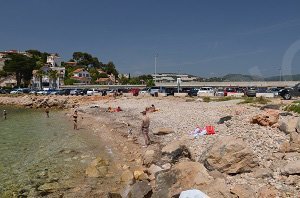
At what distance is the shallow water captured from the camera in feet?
46.0

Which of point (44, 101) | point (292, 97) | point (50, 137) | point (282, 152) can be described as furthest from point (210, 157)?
point (44, 101)

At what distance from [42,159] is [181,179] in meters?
10.6

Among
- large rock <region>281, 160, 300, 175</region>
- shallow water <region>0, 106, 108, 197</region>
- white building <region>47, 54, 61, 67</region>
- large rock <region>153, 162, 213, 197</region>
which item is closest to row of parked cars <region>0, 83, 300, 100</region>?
shallow water <region>0, 106, 108, 197</region>

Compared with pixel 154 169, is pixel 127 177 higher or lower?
lower

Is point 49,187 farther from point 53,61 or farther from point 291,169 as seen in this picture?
point 53,61

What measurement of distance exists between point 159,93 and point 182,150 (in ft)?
176

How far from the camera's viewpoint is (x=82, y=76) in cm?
15225

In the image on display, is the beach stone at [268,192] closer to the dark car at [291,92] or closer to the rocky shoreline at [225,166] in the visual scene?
the rocky shoreline at [225,166]

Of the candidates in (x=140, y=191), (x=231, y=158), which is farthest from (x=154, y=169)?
(x=231, y=158)

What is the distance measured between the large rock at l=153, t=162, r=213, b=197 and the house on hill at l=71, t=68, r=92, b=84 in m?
133

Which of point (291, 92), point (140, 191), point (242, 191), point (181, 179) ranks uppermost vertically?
point (291, 92)

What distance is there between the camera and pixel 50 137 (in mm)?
26891

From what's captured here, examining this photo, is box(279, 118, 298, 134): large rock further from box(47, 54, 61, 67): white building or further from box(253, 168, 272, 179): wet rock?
box(47, 54, 61, 67): white building

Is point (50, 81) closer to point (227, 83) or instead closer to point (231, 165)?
point (227, 83)
